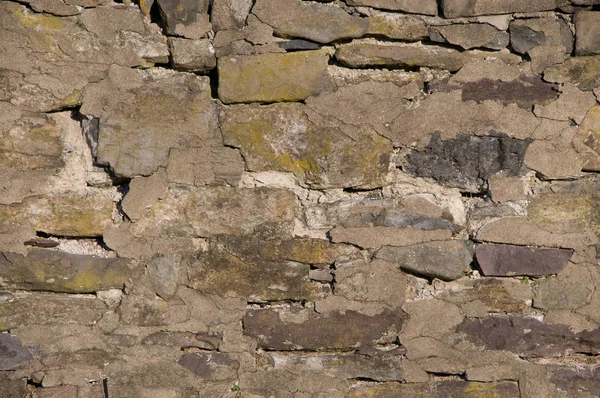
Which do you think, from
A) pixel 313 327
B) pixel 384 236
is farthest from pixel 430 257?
pixel 313 327

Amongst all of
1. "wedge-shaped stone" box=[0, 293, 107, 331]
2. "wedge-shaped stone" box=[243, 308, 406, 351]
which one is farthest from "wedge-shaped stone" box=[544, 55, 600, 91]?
"wedge-shaped stone" box=[0, 293, 107, 331]

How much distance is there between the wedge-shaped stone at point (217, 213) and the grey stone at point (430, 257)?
34 cm

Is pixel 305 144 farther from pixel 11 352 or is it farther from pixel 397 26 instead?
pixel 11 352

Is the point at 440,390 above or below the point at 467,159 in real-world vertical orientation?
below

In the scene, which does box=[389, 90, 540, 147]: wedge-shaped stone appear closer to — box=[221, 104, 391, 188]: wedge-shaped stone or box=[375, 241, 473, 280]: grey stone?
box=[221, 104, 391, 188]: wedge-shaped stone

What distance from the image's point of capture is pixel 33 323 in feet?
6.32

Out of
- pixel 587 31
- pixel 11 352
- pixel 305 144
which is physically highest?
pixel 587 31

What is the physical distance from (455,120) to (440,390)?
0.85m

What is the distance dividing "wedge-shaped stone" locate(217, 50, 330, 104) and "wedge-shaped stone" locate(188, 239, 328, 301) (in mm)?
464

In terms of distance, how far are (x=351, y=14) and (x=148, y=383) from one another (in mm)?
1290

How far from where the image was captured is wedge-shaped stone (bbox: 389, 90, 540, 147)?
1929 millimetres

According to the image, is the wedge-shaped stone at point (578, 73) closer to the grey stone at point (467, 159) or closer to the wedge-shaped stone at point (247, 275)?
the grey stone at point (467, 159)

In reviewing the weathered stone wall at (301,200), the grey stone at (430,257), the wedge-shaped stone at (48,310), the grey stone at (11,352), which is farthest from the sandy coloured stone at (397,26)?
the grey stone at (11,352)

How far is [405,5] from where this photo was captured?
1909mm
